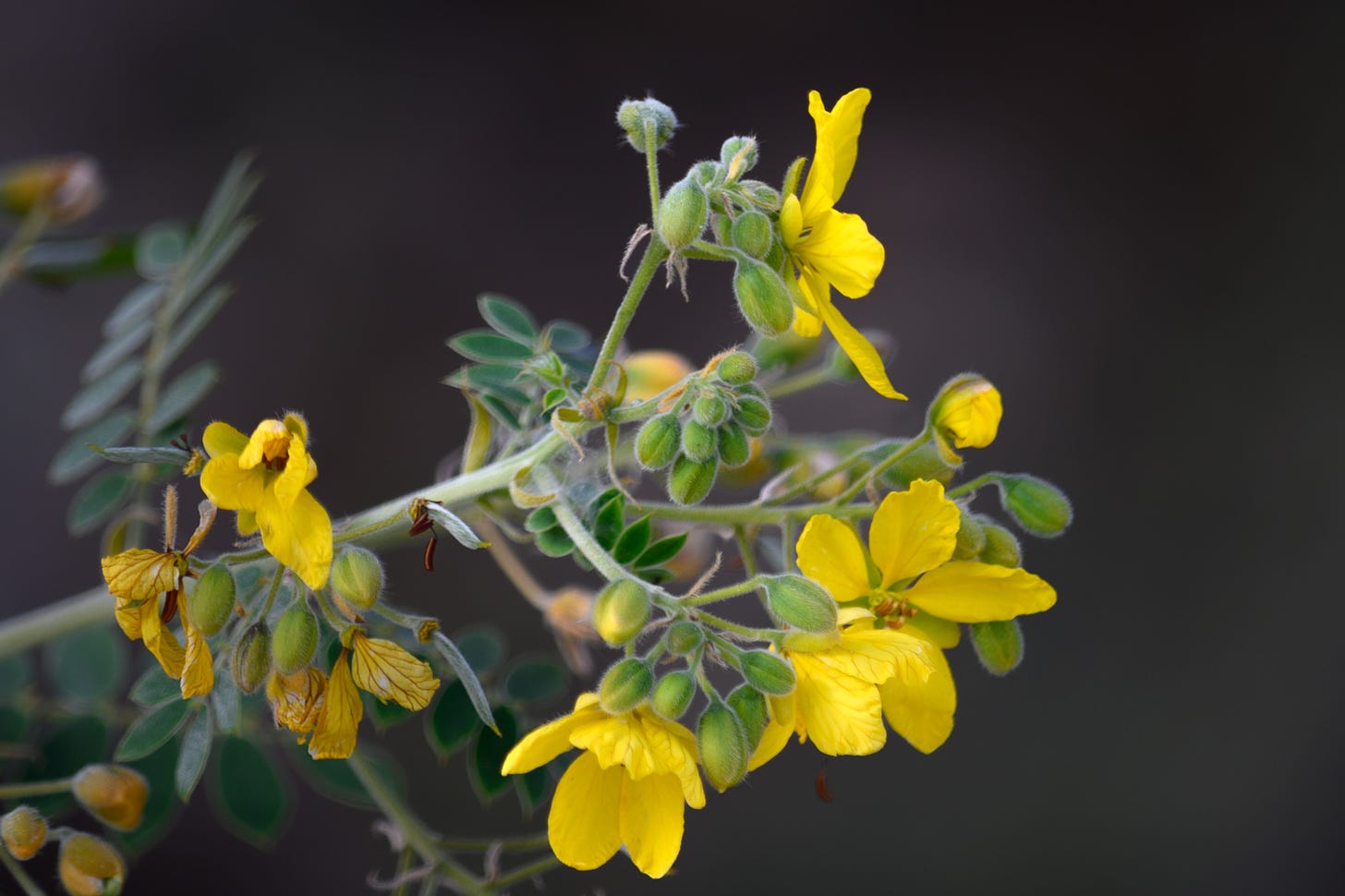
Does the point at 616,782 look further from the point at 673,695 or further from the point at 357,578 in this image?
the point at 357,578

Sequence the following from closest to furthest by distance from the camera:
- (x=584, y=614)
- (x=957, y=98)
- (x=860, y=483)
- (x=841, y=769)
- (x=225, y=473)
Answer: (x=225, y=473) < (x=860, y=483) < (x=584, y=614) < (x=841, y=769) < (x=957, y=98)

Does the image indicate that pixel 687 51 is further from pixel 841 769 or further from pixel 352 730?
pixel 352 730

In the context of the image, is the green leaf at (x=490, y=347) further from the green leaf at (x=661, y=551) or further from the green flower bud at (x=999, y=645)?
the green flower bud at (x=999, y=645)

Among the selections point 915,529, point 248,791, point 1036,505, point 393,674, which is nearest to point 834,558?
point 915,529

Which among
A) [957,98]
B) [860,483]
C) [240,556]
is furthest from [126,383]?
[957,98]

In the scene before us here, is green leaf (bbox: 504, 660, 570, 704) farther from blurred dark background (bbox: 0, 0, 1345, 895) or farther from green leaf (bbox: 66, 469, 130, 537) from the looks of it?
blurred dark background (bbox: 0, 0, 1345, 895)

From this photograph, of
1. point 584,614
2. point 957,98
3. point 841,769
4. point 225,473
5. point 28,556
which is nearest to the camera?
point 225,473

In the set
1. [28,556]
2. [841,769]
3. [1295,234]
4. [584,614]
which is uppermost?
[1295,234]

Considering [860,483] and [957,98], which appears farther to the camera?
[957,98]
